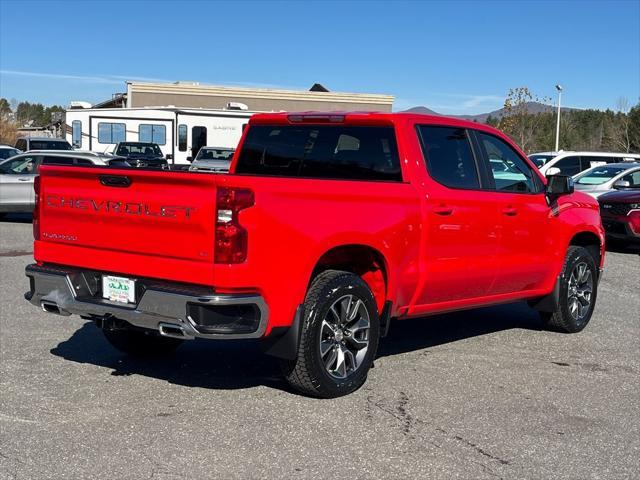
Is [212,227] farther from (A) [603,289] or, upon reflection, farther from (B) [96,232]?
(A) [603,289]

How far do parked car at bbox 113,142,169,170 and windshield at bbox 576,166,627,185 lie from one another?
17.7m

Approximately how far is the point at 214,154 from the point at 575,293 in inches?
880

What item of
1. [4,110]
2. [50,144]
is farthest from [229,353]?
[4,110]

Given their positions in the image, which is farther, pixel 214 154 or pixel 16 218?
pixel 214 154

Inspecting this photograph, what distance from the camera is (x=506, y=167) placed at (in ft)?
25.3

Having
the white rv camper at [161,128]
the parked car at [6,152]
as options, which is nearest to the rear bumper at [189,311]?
the parked car at [6,152]

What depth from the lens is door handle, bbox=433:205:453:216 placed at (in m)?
6.58

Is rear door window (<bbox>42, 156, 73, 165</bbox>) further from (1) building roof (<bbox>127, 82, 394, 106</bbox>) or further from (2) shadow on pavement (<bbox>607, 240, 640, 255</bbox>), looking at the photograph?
(1) building roof (<bbox>127, 82, 394, 106</bbox>)

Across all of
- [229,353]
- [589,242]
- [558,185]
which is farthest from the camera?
[589,242]

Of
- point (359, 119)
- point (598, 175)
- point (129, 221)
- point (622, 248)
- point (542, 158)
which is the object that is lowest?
point (622, 248)

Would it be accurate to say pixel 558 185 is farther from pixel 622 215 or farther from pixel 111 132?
pixel 111 132

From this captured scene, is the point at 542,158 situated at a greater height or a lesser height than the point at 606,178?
greater

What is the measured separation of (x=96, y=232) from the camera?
5820 mm

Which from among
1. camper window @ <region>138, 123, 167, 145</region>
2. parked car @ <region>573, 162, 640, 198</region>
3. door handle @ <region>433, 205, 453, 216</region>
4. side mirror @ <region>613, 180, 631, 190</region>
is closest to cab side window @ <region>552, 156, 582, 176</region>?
parked car @ <region>573, 162, 640, 198</region>
